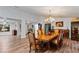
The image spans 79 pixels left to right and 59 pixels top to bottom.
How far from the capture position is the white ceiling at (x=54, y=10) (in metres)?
2.67

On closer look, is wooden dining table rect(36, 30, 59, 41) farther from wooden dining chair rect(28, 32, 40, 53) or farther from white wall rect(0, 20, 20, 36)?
white wall rect(0, 20, 20, 36)

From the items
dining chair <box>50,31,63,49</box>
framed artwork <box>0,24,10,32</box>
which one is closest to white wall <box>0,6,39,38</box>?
framed artwork <box>0,24,10,32</box>

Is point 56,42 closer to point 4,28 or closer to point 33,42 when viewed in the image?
point 33,42

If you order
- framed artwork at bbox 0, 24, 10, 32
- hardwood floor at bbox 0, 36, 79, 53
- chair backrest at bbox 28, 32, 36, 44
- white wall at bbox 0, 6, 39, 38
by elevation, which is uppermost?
white wall at bbox 0, 6, 39, 38

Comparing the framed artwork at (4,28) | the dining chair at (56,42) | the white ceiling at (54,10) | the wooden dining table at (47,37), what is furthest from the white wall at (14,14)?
the dining chair at (56,42)

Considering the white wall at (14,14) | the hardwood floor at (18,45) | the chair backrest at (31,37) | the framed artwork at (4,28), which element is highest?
the white wall at (14,14)

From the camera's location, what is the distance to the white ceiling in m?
2.67

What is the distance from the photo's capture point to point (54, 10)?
2686 mm

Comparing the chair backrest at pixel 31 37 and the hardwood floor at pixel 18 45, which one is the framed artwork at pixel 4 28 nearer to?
the hardwood floor at pixel 18 45

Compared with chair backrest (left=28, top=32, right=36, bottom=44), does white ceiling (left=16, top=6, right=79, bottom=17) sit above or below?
above

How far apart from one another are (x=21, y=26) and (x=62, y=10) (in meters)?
0.97

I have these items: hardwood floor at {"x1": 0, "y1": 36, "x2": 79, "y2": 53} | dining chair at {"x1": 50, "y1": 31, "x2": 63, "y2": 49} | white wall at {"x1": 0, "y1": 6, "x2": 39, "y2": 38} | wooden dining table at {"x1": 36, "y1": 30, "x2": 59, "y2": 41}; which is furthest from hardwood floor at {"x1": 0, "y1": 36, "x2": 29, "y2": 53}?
dining chair at {"x1": 50, "y1": 31, "x2": 63, "y2": 49}
